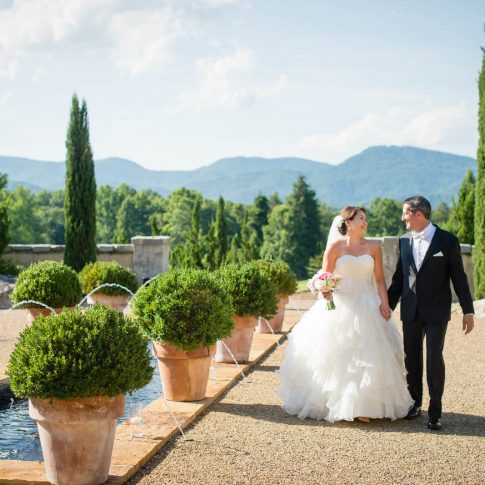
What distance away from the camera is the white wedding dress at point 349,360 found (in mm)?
6594

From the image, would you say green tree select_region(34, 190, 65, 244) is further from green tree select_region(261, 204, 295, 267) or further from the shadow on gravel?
the shadow on gravel

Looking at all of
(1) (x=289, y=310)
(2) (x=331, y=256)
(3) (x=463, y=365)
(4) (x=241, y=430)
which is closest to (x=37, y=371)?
(4) (x=241, y=430)

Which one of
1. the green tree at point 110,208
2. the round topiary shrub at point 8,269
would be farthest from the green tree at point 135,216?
the round topiary shrub at point 8,269

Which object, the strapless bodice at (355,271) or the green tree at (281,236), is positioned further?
the green tree at (281,236)

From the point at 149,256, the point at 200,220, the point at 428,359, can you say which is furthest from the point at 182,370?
the point at 200,220

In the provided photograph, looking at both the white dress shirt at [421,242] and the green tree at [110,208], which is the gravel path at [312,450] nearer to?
the white dress shirt at [421,242]

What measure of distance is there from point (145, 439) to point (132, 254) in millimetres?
15393

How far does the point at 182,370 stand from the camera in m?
7.16

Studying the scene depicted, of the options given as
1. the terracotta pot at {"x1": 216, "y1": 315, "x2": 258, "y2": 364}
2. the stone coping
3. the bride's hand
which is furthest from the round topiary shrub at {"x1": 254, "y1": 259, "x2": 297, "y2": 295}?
the bride's hand

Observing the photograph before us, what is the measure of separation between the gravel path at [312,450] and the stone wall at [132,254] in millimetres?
13016

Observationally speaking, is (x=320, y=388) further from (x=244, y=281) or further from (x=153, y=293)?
(x=244, y=281)

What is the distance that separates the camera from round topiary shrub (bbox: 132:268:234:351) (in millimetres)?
6945

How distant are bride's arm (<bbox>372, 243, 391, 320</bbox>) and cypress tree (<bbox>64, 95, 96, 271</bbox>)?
48.4 feet

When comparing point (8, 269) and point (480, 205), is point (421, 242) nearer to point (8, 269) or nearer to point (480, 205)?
point (480, 205)
